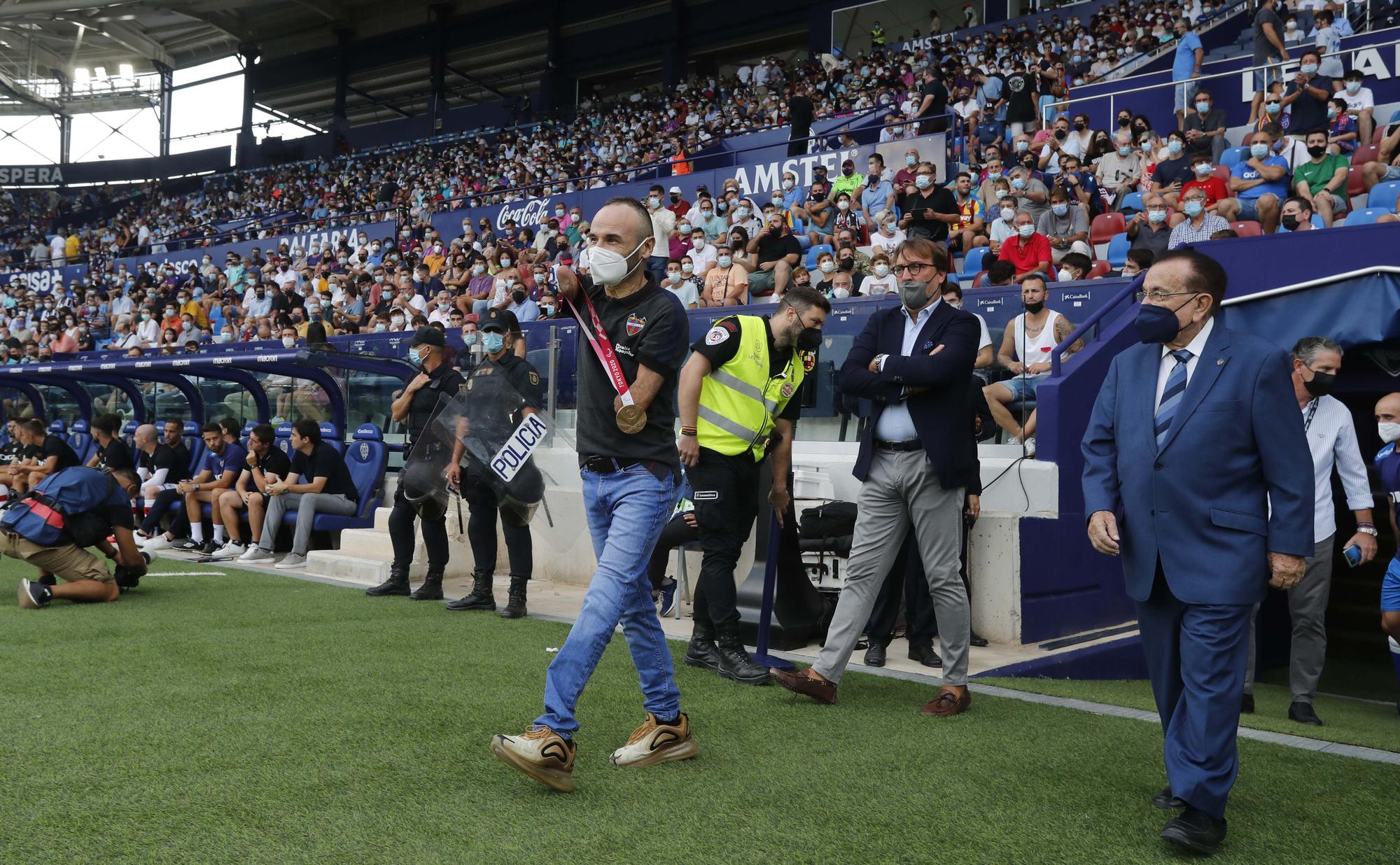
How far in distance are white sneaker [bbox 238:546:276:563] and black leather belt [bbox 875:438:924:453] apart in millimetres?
7539

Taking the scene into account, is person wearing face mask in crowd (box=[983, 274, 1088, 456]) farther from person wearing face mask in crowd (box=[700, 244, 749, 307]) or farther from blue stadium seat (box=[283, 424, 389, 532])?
blue stadium seat (box=[283, 424, 389, 532])

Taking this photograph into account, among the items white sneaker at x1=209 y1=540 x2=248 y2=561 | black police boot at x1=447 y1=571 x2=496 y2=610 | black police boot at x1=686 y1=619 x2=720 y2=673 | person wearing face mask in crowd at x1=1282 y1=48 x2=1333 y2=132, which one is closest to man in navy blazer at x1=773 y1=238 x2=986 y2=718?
black police boot at x1=686 y1=619 x2=720 y2=673

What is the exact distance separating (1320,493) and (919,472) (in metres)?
2.21

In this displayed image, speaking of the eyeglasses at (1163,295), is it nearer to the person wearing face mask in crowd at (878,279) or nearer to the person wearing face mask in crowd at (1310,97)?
the person wearing face mask in crowd at (878,279)

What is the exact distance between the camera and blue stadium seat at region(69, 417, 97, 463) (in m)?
15.7

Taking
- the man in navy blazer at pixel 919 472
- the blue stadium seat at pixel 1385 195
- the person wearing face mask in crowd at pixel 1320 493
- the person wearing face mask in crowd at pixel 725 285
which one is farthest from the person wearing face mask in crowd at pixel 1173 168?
the man in navy blazer at pixel 919 472

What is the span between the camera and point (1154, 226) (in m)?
10.8

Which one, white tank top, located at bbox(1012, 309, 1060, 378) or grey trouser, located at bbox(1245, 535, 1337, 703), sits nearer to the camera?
grey trouser, located at bbox(1245, 535, 1337, 703)

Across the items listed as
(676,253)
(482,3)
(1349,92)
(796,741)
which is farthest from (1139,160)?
(482,3)

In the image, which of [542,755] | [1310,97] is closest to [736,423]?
[542,755]

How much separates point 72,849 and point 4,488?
11295 millimetres

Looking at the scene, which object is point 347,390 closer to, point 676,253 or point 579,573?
point 579,573

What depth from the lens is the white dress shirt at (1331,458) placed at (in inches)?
215

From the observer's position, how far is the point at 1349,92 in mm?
12250
